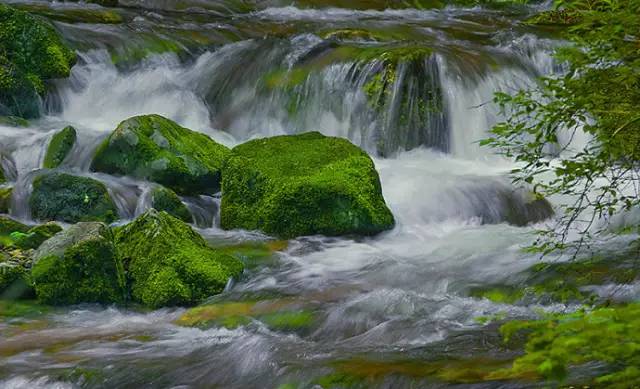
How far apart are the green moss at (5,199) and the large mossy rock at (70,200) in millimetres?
270

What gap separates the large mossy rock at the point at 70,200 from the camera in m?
8.00

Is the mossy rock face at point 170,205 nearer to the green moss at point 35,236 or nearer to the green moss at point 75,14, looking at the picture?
the green moss at point 35,236

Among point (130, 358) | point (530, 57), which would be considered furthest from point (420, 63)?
point (130, 358)

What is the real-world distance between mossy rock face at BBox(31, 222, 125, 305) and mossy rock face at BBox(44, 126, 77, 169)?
3.47 metres

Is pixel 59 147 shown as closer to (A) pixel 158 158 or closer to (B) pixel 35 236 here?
(A) pixel 158 158

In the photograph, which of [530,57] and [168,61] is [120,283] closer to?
[168,61]

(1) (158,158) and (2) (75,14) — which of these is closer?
(1) (158,158)

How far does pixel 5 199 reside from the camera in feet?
27.1

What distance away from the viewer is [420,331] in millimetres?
5242

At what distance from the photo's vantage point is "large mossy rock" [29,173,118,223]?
800cm

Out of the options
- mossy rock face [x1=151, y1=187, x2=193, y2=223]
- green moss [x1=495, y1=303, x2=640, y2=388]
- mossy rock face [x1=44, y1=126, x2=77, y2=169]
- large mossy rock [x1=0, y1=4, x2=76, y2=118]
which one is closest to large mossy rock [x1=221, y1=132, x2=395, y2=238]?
mossy rock face [x1=151, y1=187, x2=193, y2=223]

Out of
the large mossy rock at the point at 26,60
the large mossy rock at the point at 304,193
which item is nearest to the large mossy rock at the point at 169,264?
the large mossy rock at the point at 304,193

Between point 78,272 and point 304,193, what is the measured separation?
2.55 meters

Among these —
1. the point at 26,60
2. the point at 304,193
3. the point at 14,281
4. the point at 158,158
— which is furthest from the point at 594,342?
the point at 26,60
